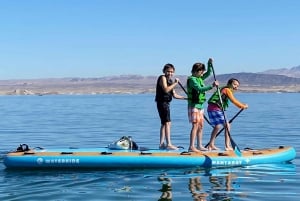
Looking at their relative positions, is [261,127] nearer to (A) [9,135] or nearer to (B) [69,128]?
(B) [69,128]

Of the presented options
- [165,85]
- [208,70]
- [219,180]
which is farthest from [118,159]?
[208,70]

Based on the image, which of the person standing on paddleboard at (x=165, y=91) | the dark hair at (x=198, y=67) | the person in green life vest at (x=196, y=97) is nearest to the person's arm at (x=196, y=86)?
the person in green life vest at (x=196, y=97)

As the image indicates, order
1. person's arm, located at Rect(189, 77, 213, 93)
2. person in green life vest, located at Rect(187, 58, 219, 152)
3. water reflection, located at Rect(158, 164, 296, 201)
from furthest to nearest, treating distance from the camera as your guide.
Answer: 1. person in green life vest, located at Rect(187, 58, 219, 152)
2. person's arm, located at Rect(189, 77, 213, 93)
3. water reflection, located at Rect(158, 164, 296, 201)

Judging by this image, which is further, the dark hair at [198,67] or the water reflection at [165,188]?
the dark hair at [198,67]

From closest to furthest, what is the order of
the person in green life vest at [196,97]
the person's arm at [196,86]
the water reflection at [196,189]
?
1. the water reflection at [196,189]
2. the person's arm at [196,86]
3. the person in green life vest at [196,97]

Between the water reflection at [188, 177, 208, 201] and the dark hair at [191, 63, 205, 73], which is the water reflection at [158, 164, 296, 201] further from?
the dark hair at [191, 63, 205, 73]

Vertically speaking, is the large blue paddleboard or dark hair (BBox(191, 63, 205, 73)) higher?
dark hair (BBox(191, 63, 205, 73))

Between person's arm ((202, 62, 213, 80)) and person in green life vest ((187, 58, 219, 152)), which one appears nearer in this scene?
person in green life vest ((187, 58, 219, 152))

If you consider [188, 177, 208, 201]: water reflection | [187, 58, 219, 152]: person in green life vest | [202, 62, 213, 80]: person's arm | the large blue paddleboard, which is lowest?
[188, 177, 208, 201]: water reflection

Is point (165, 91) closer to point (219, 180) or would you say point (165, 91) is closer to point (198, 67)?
point (198, 67)

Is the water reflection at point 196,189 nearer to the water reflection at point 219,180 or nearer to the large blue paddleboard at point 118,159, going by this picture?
the water reflection at point 219,180

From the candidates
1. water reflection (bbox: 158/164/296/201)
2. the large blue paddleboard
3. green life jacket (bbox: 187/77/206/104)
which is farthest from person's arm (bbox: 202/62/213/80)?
water reflection (bbox: 158/164/296/201)

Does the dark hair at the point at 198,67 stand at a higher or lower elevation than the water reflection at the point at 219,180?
higher

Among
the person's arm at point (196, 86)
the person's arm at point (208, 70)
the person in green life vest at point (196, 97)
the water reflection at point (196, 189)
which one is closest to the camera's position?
the water reflection at point (196, 189)
